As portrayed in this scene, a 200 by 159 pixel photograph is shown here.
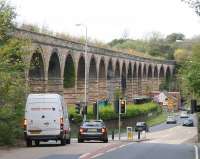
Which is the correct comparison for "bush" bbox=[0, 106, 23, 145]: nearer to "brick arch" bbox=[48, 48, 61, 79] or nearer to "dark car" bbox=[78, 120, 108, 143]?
"dark car" bbox=[78, 120, 108, 143]

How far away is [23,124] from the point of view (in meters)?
31.6

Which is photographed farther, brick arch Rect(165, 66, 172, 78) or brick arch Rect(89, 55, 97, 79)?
brick arch Rect(165, 66, 172, 78)

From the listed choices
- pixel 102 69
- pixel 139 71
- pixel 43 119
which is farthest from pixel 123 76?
pixel 43 119

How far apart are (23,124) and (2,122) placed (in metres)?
1.53

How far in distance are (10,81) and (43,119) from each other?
2.27m

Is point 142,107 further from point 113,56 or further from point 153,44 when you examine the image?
point 153,44

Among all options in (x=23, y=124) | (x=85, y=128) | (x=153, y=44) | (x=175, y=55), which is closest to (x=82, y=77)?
(x=85, y=128)

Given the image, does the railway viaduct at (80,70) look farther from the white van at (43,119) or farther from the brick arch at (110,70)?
the white van at (43,119)

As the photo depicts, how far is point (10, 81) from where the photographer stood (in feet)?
98.4

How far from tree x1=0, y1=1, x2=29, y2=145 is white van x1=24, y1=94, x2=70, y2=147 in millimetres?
840

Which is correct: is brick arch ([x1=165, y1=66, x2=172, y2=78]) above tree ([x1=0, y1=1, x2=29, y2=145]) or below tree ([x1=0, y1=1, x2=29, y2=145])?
above

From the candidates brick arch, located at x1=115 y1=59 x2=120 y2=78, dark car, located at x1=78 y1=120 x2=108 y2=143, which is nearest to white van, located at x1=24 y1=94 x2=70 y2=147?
dark car, located at x1=78 y1=120 x2=108 y2=143

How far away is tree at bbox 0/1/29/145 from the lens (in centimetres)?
2937

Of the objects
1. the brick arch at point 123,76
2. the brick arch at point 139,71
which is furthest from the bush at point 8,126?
the brick arch at point 139,71
